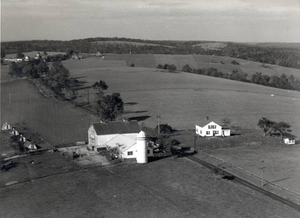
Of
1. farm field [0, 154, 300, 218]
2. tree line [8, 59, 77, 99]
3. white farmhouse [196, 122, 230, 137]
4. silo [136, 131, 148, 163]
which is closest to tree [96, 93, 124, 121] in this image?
white farmhouse [196, 122, 230, 137]

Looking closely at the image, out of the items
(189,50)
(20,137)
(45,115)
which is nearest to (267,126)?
(20,137)

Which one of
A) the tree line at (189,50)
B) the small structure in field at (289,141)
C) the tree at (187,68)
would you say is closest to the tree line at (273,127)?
the small structure in field at (289,141)

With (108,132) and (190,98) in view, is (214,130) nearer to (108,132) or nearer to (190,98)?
(108,132)

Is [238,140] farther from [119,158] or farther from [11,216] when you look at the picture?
[11,216]

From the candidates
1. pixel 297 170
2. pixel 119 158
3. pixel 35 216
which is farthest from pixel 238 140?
pixel 35 216

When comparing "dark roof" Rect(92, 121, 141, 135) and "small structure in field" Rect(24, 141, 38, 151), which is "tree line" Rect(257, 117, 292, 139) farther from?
"small structure in field" Rect(24, 141, 38, 151)

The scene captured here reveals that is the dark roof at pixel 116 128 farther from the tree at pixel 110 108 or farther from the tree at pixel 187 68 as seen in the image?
the tree at pixel 187 68
